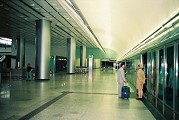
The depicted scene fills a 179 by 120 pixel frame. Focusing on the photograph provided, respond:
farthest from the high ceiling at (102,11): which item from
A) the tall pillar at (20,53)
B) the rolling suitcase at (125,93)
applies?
the tall pillar at (20,53)

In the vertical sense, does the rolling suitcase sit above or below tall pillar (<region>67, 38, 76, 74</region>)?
below

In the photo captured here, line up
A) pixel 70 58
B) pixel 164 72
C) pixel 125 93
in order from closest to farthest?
pixel 164 72 → pixel 125 93 → pixel 70 58

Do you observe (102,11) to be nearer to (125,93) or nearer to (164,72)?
(125,93)

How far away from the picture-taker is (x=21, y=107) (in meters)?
8.53

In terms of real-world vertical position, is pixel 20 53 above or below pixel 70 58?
above

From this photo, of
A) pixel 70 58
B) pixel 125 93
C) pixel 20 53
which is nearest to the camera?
pixel 125 93

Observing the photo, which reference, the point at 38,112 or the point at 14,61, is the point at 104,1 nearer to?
the point at 38,112

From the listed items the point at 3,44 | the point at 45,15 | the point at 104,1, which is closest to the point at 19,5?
the point at 45,15

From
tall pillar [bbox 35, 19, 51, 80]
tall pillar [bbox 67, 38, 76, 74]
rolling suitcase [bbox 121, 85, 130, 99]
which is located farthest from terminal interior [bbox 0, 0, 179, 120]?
tall pillar [bbox 67, 38, 76, 74]

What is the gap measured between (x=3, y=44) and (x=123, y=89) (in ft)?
95.7

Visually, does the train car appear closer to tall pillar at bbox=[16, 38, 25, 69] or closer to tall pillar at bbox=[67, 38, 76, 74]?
tall pillar at bbox=[67, 38, 76, 74]

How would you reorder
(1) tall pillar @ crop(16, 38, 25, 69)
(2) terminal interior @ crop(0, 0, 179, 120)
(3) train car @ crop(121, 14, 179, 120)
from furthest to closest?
(1) tall pillar @ crop(16, 38, 25, 69) → (2) terminal interior @ crop(0, 0, 179, 120) → (3) train car @ crop(121, 14, 179, 120)

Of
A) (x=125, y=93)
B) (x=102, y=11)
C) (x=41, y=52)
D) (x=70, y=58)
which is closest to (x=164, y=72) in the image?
(x=125, y=93)

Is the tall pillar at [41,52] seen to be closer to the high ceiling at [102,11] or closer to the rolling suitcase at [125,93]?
the high ceiling at [102,11]
